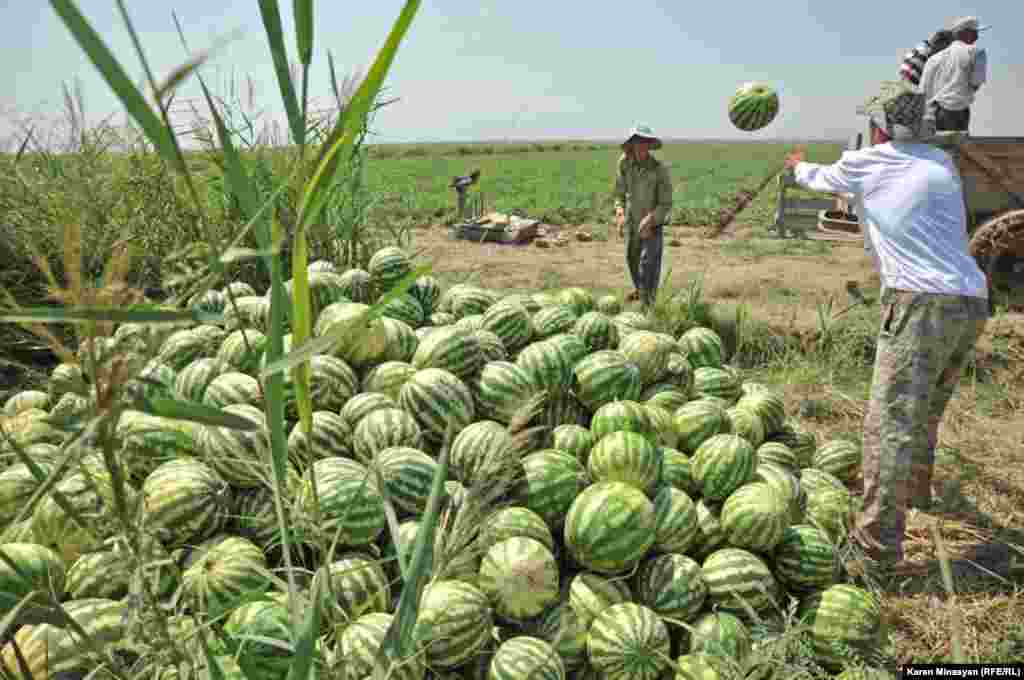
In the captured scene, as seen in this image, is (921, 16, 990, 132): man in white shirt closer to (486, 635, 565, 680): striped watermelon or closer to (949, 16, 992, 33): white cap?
(949, 16, 992, 33): white cap

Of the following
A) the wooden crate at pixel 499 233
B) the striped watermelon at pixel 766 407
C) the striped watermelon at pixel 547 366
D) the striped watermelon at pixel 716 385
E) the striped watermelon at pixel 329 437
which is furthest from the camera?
the wooden crate at pixel 499 233

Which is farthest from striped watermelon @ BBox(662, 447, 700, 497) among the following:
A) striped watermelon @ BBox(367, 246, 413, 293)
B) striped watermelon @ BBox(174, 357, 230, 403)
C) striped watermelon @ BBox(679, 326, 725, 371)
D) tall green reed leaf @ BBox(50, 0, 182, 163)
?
tall green reed leaf @ BBox(50, 0, 182, 163)

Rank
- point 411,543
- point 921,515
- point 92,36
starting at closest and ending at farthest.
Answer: point 92,36, point 411,543, point 921,515

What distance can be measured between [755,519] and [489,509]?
1476 mm

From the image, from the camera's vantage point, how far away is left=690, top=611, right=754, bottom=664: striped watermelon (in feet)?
8.09

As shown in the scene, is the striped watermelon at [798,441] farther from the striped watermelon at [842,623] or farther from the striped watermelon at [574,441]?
the striped watermelon at [574,441]

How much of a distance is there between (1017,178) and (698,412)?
22.6 ft

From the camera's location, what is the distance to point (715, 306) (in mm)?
6418

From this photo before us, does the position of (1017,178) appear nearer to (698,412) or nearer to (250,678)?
(698,412)

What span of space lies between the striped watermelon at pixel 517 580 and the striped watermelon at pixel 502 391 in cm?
75

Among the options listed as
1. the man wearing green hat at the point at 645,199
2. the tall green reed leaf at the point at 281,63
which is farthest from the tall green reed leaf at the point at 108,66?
the man wearing green hat at the point at 645,199

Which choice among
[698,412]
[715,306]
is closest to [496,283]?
[715,306]

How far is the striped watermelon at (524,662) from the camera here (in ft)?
7.22

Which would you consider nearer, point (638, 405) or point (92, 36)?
point (92, 36)
